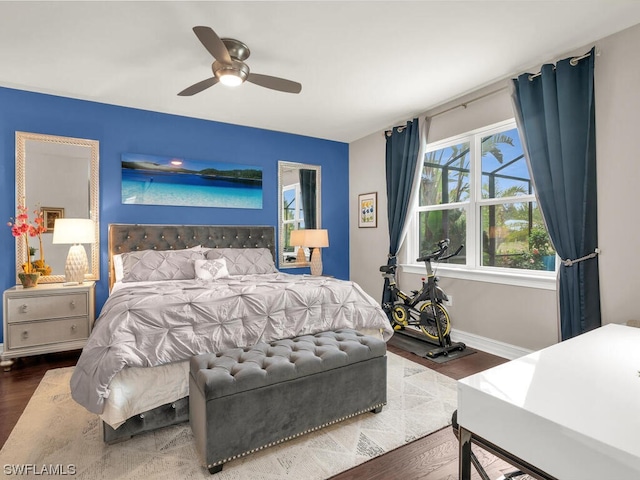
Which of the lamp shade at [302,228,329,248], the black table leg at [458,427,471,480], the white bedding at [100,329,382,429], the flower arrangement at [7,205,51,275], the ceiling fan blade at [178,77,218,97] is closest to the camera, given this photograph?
the black table leg at [458,427,471,480]

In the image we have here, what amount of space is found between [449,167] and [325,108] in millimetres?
1632

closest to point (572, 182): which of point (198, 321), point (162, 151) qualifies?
point (198, 321)

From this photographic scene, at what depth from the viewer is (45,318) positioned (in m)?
3.21

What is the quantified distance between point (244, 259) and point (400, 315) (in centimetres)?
196

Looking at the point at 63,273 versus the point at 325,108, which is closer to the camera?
the point at 63,273

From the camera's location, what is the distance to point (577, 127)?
266 cm

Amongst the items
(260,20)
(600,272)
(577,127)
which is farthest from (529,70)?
(260,20)

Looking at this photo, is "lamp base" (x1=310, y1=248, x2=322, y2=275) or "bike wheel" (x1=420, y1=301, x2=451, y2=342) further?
"lamp base" (x1=310, y1=248, x2=322, y2=275)

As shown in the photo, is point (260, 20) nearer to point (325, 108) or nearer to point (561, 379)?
point (325, 108)

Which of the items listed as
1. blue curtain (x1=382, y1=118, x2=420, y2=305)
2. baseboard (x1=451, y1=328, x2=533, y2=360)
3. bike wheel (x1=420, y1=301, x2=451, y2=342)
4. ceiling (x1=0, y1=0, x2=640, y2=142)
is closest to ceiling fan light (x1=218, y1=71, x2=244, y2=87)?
ceiling (x1=0, y1=0, x2=640, y2=142)

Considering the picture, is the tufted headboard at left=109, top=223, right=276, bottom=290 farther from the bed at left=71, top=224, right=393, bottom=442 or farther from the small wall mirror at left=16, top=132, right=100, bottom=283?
the bed at left=71, top=224, right=393, bottom=442

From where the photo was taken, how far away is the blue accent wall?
3.45m

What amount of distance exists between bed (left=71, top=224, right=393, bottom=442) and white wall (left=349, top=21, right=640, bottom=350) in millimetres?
1208

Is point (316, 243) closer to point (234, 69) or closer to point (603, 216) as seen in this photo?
point (234, 69)
